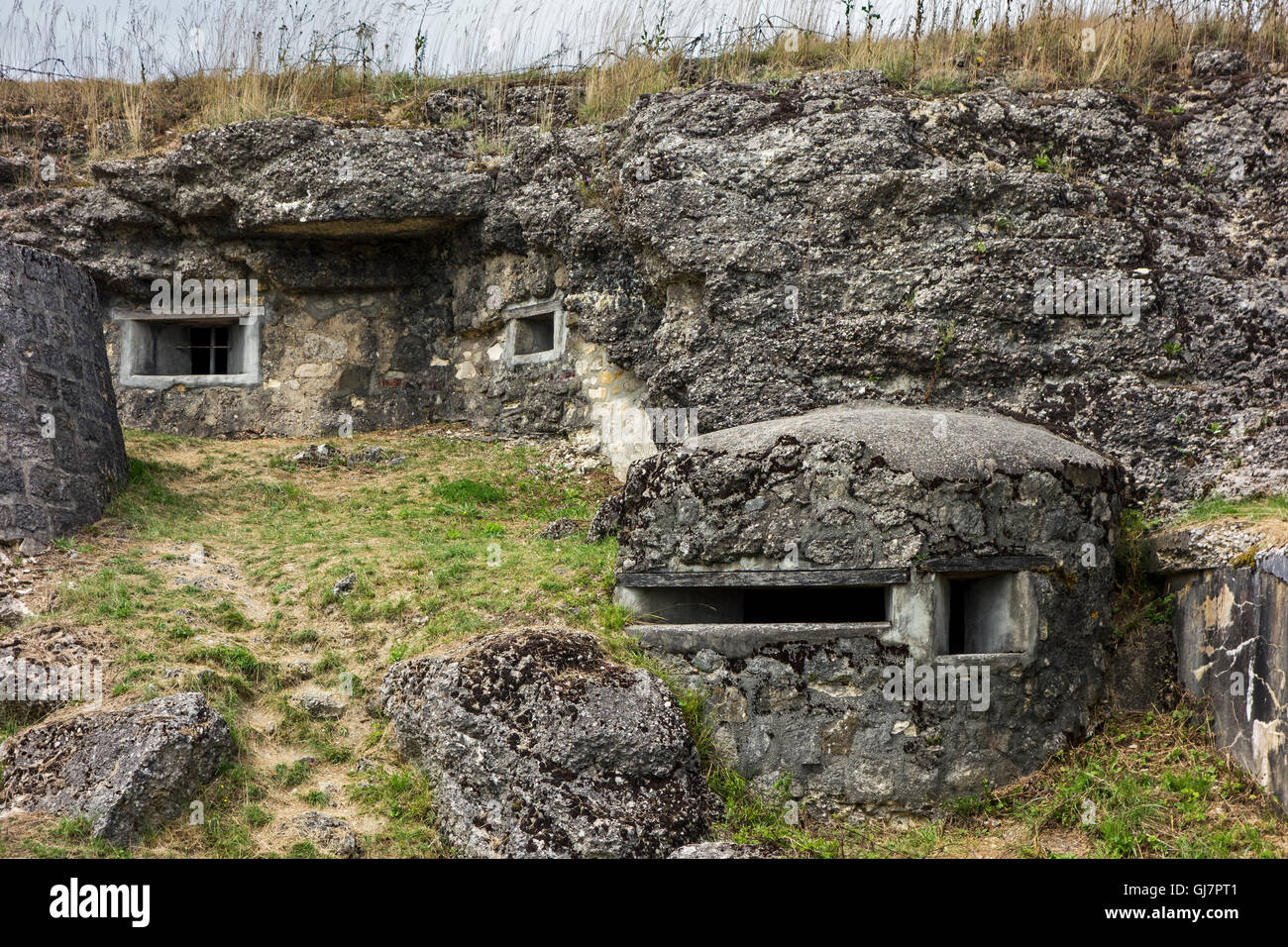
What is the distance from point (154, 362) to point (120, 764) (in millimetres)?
7093

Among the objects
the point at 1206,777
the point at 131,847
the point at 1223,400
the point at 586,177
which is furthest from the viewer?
the point at 586,177

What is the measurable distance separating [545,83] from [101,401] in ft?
17.9

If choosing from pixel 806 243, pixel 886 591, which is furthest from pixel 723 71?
pixel 886 591

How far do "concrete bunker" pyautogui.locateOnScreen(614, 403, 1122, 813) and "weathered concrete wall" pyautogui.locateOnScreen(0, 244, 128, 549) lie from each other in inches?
163

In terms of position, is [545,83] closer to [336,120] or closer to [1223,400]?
[336,120]

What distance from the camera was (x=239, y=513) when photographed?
8.98 metres

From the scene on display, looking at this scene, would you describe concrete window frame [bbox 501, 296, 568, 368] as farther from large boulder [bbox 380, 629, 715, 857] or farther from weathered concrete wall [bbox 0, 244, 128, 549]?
large boulder [bbox 380, 629, 715, 857]

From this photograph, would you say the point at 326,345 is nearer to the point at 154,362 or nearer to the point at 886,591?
the point at 154,362

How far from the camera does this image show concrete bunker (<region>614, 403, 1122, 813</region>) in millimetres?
6145

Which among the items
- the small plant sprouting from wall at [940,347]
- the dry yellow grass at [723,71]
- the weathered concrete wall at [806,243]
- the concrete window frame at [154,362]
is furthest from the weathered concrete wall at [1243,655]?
the concrete window frame at [154,362]

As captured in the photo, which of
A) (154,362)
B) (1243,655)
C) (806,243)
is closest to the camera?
(1243,655)

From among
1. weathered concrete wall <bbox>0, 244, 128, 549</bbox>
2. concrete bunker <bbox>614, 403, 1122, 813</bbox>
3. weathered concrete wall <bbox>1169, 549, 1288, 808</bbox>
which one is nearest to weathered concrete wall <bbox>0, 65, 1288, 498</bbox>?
weathered concrete wall <bbox>1169, 549, 1288, 808</bbox>

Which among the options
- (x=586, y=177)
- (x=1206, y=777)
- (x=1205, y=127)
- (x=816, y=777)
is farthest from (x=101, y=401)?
(x=1205, y=127)

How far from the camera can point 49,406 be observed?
8.10 metres
